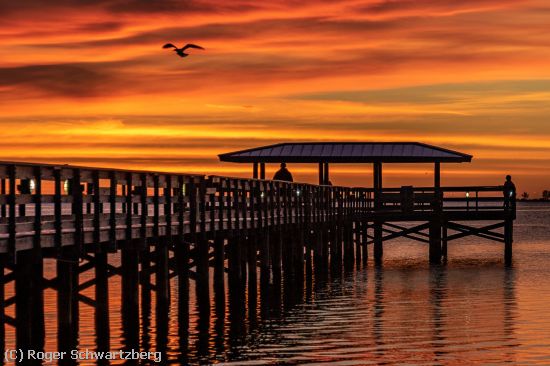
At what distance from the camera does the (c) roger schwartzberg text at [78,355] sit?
76.2ft

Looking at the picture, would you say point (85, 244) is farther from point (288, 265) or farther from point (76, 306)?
point (288, 265)

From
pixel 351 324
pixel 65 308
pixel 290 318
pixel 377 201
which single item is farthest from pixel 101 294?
pixel 377 201

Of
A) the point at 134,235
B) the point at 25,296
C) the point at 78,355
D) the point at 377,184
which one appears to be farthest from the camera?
the point at 377,184

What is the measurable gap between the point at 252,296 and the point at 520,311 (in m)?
7.93

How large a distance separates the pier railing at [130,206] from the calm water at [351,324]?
6.95 ft

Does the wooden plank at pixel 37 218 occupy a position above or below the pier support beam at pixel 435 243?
above

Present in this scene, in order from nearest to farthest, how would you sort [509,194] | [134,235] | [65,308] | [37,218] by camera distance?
1. [37,218]
2. [65,308]
3. [134,235]
4. [509,194]

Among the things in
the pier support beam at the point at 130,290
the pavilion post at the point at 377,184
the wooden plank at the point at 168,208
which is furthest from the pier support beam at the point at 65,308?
the pavilion post at the point at 377,184

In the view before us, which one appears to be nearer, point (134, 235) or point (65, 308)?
point (65, 308)

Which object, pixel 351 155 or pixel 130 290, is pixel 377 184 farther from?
pixel 130 290

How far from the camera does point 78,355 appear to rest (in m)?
23.8

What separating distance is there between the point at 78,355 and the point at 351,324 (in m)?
7.45

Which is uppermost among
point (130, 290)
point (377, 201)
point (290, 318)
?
point (377, 201)

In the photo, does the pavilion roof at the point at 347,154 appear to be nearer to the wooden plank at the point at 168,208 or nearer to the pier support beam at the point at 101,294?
the wooden plank at the point at 168,208
